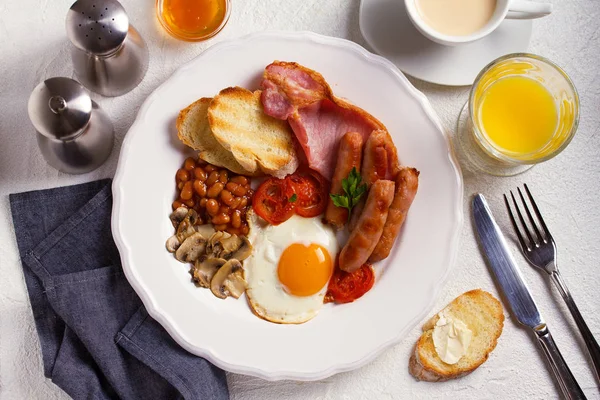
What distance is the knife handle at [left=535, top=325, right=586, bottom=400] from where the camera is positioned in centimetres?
321

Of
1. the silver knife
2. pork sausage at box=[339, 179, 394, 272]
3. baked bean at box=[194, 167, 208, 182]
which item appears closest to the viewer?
pork sausage at box=[339, 179, 394, 272]

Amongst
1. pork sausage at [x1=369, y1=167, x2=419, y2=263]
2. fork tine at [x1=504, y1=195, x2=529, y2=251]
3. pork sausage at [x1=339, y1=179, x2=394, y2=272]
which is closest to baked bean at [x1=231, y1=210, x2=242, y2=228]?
pork sausage at [x1=339, y1=179, x2=394, y2=272]

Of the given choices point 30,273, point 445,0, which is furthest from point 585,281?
point 30,273

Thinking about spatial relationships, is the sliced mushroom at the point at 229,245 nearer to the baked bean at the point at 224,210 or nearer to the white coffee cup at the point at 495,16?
the baked bean at the point at 224,210

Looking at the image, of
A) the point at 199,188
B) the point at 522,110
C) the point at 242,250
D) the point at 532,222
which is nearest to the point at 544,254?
the point at 532,222

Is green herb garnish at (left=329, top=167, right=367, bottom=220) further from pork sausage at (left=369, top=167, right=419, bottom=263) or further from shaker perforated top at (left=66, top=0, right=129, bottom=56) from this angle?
shaker perforated top at (left=66, top=0, right=129, bottom=56)

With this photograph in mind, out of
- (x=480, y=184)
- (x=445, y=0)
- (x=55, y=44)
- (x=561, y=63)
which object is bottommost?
(x=480, y=184)

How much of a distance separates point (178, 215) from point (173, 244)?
145 millimetres

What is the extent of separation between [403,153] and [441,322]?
0.87 m

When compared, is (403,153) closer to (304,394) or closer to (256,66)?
(256,66)

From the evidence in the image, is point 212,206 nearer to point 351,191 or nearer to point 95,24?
point 351,191

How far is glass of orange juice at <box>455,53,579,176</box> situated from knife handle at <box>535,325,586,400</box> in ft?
2.93

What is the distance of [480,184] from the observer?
3.32m

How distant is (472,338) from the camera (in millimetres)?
3221
